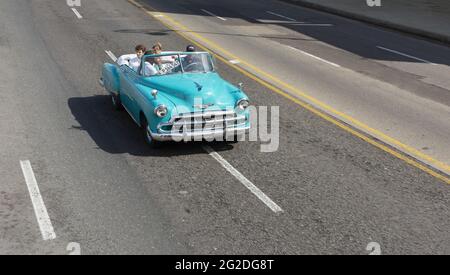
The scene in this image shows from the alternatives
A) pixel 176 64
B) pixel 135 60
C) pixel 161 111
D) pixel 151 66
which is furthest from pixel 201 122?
pixel 135 60

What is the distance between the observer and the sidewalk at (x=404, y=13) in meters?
24.2

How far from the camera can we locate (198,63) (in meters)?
11.0

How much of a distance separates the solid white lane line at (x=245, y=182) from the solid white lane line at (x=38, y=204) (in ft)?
9.54

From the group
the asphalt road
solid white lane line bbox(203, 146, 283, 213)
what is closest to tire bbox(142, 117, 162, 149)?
the asphalt road

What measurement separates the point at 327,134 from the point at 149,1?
73.0 feet

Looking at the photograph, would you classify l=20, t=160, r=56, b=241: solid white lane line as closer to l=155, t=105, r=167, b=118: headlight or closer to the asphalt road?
the asphalt road

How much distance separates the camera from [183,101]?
980cm

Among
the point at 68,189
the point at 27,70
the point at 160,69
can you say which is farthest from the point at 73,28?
the point at 68,189

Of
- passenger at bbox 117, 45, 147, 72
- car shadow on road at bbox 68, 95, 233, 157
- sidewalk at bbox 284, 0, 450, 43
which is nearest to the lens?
car shadow on road at bbox 68, 95, 233, 157

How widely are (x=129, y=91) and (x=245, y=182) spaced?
3.67 m

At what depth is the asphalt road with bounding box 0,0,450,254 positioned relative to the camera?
692 centimetres

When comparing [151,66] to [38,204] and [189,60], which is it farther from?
[38,204]

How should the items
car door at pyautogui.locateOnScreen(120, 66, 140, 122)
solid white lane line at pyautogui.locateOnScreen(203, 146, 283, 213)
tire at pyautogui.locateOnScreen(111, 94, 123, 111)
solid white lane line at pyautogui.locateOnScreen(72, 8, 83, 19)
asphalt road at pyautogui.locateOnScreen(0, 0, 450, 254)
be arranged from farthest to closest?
solid white lane line at pyautogui.locateOnScreen(72, 8, 83, 19) < tire at pyautogui.locateOnScreen(111, 94, 123, 111) < car door at pyautogui.locateOnScreen(120, 66, 140, 122) < solid white lane line at pyautogui.locateOnScreen(203, 146, 283, 213) < asphalt road at pyautogui.locateOnScreen(0, 0, 450, 254)

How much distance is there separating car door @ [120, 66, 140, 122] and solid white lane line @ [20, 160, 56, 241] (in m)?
2.32
